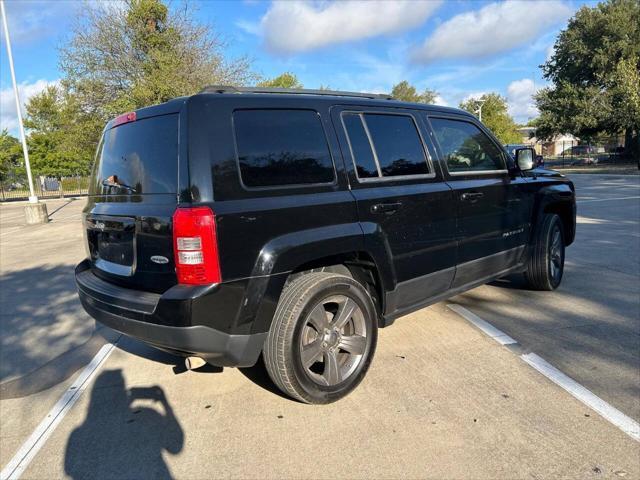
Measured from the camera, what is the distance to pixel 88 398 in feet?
11.9

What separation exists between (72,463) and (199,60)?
18285 millimetres

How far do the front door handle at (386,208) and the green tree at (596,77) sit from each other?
40.8m

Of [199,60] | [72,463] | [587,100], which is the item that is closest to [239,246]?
[72,463]

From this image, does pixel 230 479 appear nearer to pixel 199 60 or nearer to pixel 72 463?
pixel 72 463

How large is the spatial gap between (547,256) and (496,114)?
2251 inches

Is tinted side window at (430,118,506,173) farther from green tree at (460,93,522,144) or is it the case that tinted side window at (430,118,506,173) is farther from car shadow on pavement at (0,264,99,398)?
green tree at (460,93,522,144)

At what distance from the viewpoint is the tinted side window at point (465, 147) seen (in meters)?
4.26

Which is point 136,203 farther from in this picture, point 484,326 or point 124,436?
point 484,326

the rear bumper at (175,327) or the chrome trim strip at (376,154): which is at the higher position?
the chrome trim strip at (376,154)

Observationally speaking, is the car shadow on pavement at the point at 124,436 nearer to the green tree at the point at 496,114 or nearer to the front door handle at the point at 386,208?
the front door handle at the point at 386,208

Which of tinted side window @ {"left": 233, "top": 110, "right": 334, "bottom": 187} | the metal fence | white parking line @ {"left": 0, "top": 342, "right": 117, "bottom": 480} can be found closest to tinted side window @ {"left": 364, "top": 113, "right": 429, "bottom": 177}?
tinted side window @ {"left": 233, "top": 110, "right": 334, "bottom": 187}

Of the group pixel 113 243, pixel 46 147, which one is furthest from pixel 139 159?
pixel 46 147

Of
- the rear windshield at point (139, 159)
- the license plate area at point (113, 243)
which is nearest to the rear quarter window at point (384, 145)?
the rear windshield at point (139, 159)

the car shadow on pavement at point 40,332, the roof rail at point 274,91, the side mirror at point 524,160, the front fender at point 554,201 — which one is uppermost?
the roof rail at point 274,91
